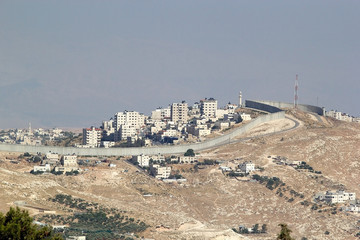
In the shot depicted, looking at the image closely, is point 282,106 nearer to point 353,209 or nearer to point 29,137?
point 29,137

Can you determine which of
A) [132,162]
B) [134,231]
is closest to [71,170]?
[132,162]

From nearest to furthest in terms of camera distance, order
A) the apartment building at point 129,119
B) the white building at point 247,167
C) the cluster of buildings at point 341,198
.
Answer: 1. the cluster of buildings at point 341,198
2. the white building at point 247,167
3. the apartment building at point 129,119

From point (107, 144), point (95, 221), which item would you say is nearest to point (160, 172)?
point (95, 221)

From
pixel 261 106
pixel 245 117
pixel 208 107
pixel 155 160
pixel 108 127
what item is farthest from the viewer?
pixel 208 107

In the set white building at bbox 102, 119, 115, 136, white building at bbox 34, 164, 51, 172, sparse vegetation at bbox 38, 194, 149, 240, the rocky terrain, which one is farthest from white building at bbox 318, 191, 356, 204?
white building at bbox 102, 119, 115, 136

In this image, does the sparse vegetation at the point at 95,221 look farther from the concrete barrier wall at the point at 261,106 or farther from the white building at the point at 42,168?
the concrete barrier wall at the point at 261,106

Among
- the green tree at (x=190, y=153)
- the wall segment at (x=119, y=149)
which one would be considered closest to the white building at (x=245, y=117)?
the wall segment at (x=119, y=149)
